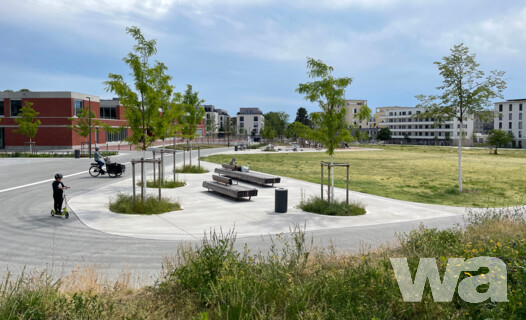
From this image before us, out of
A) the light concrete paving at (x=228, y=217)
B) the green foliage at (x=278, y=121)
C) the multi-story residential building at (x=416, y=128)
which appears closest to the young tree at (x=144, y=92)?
the light concrete paving at (x=228, y=217)

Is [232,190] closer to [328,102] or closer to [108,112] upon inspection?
[328,102]

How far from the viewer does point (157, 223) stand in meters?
11.1

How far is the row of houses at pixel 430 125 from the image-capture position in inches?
4267

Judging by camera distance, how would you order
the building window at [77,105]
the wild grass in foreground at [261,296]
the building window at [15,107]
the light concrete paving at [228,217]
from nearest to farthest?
1. the wild grass in foreground at [261,296]
2. the light concrete paving at [228,217]
3. the building window at [15,107]
4. the building window at [77,105]

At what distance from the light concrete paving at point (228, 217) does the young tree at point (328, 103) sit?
2.26 m

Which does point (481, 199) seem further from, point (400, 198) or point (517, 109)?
point (517, 109)

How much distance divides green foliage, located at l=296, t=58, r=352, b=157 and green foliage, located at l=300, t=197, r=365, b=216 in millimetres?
1941

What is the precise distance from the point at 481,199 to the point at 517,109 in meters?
111

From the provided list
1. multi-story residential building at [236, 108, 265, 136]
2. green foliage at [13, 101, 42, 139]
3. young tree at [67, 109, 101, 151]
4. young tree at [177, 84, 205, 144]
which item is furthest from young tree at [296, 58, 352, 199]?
multi-story residential building at [236, 108, 265, 136]

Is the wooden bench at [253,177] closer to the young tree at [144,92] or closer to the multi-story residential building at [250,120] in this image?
the young tree at [144,92]

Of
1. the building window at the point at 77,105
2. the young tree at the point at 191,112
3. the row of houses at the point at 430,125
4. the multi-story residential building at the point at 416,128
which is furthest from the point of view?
the multi-story residential building at the point at 416,128

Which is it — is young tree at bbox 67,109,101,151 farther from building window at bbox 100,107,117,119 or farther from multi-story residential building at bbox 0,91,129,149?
building window at bbox 100,107,117,119

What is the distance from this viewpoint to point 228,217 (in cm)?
1194

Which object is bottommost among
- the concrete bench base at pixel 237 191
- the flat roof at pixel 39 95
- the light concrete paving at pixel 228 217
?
the light concrete paving at pixel 228 217
